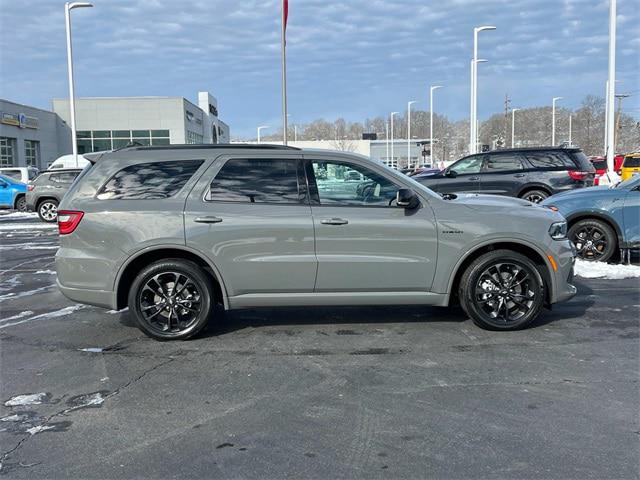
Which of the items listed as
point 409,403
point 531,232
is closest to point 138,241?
point 409,403

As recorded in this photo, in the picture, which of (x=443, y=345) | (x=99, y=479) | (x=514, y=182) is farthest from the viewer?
(x=514, y=182)

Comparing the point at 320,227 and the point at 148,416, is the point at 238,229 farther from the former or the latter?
the point at 148,416

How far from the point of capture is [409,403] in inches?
158

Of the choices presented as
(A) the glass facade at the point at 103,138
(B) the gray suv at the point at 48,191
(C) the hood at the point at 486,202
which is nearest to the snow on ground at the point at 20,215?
(B) the gray suv at the point at 48,191

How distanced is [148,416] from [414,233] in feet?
9.48

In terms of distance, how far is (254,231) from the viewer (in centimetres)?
534

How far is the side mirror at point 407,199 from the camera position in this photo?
17.5ft

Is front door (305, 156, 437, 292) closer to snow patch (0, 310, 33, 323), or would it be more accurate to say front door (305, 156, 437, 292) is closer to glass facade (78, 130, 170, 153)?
snow patch (0, 310, 33, 323)

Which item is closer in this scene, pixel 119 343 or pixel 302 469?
pixel 302 469

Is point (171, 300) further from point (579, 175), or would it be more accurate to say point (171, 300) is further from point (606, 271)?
point (579, 175)

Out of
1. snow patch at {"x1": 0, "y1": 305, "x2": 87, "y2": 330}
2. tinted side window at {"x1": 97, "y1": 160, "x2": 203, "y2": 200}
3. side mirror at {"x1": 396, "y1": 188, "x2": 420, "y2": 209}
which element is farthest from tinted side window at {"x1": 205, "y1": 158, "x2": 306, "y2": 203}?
snow patch at {"x1": 0, "y1": 305, "x2": 87, "y2": 330}

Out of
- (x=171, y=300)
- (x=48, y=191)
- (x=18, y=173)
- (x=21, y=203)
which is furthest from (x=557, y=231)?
(x=18, y=173)

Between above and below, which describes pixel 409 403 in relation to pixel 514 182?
below

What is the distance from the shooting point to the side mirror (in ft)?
17.5
